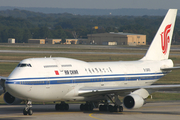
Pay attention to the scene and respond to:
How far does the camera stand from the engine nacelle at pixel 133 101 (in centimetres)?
2998

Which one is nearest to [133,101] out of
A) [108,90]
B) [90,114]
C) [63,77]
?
[108,90]

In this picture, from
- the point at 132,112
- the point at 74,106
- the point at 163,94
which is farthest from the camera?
the point at 163,94

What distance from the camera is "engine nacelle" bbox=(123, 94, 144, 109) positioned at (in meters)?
30.0

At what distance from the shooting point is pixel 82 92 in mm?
30984

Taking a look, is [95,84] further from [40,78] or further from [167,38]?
[167,38]

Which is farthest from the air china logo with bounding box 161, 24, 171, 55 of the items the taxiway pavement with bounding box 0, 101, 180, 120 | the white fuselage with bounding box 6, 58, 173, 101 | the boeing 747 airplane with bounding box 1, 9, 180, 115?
the taxiway pavement with bounding box 0, 101, 180, 120

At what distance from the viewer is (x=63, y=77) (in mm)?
30156

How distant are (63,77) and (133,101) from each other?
21.0ft

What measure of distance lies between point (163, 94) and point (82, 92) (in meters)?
16.8

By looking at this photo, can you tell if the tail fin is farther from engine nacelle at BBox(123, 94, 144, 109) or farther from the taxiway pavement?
engine nacelle at BBox(123, 94, 144, 109)

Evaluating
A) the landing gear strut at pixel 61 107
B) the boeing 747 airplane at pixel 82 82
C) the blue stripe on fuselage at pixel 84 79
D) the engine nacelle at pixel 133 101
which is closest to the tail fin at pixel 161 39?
the boeing 747 airplane at pixel 82 82

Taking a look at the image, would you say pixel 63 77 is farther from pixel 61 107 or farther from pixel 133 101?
pixel 133 101

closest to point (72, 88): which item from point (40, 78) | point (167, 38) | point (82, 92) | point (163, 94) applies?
point (82, 92)

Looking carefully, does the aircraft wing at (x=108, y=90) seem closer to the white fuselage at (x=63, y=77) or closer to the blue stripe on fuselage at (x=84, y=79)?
the white fuselage at (x=63, y=77)
